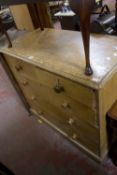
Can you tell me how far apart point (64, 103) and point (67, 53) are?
0.34 metres

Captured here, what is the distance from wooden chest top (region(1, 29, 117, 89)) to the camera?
803 millimetres

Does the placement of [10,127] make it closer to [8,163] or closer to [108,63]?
[8,163]

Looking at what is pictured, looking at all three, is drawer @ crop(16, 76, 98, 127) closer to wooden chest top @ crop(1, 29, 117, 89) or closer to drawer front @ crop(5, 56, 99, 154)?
drawer front @ crop(5, 56, 99, 154)

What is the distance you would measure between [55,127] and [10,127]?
558 mm

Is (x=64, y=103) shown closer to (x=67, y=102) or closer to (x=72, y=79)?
(x=67, y=102)

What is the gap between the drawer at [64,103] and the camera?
974 millimetres

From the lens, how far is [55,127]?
160cm

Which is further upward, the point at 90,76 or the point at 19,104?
the point at 90,76

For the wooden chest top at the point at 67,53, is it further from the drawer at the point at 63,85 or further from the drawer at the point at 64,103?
the drawer at the point at 64,103

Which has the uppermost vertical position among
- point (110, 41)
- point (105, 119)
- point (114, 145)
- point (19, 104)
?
point (110, 41)

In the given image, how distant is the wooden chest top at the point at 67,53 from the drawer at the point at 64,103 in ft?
0.71

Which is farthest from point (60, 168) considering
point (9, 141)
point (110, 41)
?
point (110, 41)

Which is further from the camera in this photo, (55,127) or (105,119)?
(55,127)

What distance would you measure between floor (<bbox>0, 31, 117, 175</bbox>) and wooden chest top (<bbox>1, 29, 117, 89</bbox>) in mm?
300
